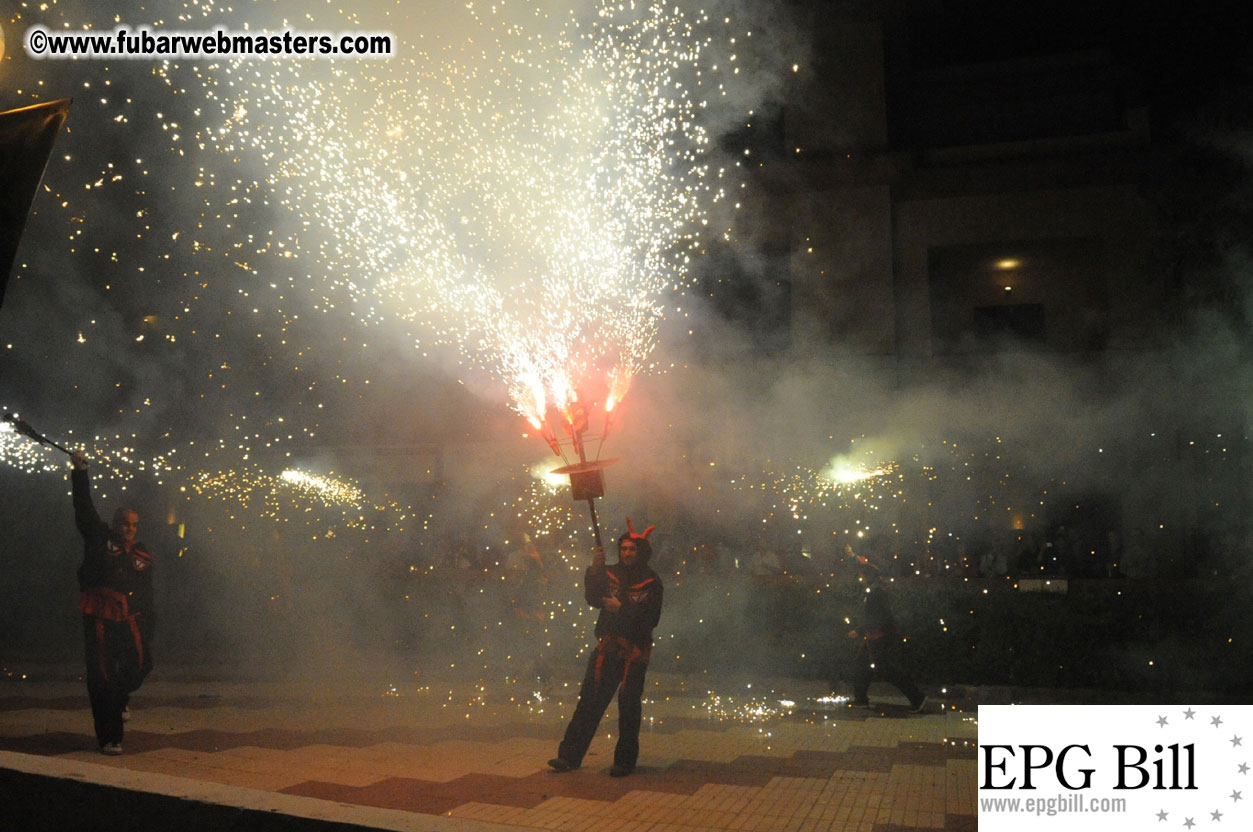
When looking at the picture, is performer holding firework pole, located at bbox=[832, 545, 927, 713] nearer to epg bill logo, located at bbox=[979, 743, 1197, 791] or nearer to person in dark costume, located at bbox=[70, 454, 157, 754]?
epg bill logo, located at bbox=[979, 743, 1197, 791]

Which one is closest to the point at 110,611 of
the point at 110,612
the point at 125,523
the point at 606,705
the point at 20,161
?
the point at 110,612

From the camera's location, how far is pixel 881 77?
558 inches

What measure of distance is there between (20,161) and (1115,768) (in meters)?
4.18

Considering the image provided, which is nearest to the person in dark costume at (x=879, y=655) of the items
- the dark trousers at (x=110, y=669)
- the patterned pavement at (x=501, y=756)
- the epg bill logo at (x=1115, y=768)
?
the patterned pavement at (x=501, y=756)

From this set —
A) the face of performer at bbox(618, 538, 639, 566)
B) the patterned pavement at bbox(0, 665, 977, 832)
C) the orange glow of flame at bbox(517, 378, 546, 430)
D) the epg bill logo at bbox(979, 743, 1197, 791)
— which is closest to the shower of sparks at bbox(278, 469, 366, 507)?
the patterned pavement at bbox(0, 665, 977, 832)

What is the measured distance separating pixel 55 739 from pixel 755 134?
12138 millimetres

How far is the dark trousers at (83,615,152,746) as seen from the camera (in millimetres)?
5859

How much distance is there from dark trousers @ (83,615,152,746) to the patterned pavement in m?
0.23

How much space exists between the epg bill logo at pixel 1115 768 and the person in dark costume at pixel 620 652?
2.34 m

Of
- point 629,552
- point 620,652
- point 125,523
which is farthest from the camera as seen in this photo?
point 125,523

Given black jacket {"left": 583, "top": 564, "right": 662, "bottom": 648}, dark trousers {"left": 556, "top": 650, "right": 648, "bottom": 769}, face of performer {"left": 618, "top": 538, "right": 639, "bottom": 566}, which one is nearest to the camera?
dark trousers {"left": 556, "top": 650, "right": 648, "bottom": 769}

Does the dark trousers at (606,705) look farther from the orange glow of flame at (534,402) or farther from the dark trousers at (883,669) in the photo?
the dark trousers at (883,669)

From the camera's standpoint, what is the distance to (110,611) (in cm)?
603

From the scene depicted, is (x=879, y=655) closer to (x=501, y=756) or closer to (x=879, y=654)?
(x=879, y=654)
